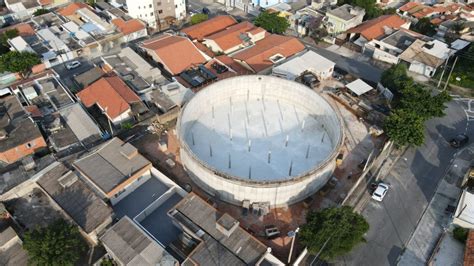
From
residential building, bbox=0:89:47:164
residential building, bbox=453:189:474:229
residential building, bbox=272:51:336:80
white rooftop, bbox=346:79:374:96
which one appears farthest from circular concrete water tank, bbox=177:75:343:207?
residential building, bbox=0:89:47:164

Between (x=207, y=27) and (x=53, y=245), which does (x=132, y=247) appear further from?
(x=207, y=27)

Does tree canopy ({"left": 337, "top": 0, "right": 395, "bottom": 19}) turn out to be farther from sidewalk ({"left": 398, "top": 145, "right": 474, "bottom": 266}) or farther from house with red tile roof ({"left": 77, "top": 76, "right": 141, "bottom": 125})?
house with red tile roof ({"left": 77, "top": 76, "right": 141, "bottom": 125})

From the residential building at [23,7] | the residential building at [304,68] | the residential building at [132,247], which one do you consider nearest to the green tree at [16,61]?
the residential building at [23,7]

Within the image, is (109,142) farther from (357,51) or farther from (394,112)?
(357,51)

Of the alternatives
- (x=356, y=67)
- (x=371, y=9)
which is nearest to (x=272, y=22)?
(x=356, y=67)

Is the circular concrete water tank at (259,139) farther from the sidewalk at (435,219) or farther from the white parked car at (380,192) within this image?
the sidewalk at (435,219)

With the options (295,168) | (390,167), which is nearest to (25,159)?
(295,168)
